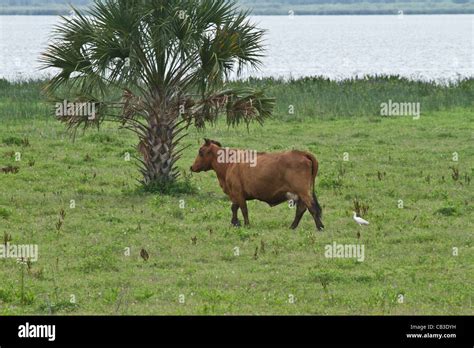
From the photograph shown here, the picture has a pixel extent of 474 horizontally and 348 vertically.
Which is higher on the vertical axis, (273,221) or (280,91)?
(280,91)

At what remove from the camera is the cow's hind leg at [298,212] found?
17953 mm

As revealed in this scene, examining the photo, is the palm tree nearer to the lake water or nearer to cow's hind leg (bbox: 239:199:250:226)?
cow's hind leg (bbox: 239:199:250:226)

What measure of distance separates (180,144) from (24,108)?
7.72m

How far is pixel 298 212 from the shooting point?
59.1 ft

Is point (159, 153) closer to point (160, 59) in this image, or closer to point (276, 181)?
point (160, 59)

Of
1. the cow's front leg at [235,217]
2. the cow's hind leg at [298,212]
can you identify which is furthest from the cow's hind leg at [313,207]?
the cow's front leg at [235,217]

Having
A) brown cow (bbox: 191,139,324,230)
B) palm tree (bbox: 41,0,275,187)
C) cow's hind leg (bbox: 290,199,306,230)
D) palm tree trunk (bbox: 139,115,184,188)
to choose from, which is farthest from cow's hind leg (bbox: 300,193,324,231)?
palm tree trunk (bbox: 139,115,184,188)

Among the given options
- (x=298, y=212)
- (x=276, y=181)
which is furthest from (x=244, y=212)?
(x=298, y=212)

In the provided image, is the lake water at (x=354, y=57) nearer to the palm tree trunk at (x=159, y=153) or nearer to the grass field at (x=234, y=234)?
the grass field at (x=234, y=234)

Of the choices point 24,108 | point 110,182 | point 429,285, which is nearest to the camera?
point 429,285

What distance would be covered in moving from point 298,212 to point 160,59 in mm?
5238
